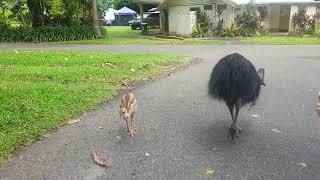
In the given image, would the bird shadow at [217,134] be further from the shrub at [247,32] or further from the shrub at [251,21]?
the shrub at [251,21]

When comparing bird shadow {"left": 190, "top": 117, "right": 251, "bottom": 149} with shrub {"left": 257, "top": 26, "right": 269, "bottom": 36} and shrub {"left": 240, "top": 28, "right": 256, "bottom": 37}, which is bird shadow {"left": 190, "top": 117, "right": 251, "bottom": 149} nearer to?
shrub {"left": 240, "top": 28, "right": 256, "bottom": 37}

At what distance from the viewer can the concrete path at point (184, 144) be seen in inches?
231

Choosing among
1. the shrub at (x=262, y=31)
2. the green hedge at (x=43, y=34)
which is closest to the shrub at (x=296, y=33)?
the shrub at (x=262, y=31)

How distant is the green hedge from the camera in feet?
94.2

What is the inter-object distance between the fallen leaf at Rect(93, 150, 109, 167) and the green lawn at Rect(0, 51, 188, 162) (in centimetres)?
121

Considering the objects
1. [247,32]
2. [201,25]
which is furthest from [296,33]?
[201,25]

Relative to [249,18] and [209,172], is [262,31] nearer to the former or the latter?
[249,18]

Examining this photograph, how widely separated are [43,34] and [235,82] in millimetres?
23657

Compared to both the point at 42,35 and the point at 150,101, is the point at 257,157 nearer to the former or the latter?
the point at 150,101

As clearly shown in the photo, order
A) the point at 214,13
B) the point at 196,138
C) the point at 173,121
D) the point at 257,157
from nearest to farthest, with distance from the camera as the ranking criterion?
the point at 257,157 → the point at 196,138 → the point at 173,121 → the point at 214,13

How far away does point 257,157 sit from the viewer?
6355 mm

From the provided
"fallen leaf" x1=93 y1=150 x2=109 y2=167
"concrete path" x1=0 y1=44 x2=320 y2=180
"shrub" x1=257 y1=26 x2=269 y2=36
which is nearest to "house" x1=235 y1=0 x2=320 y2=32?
"shrub" x1=257 y1=26 x2=269 y2=36

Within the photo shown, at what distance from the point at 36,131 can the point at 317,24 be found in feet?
→ 97.2

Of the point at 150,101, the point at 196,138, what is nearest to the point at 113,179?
the point at 196,138
